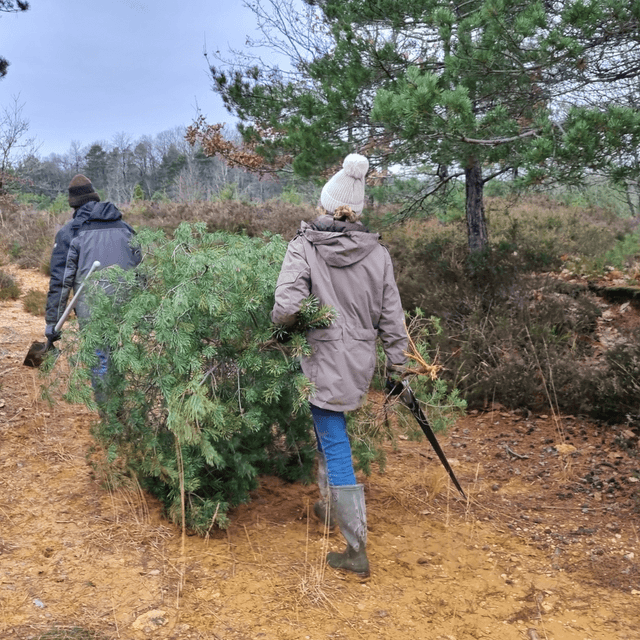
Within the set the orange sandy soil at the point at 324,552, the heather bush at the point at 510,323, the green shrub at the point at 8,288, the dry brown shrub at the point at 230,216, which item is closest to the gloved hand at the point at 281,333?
the orange sandy soil at the point at 324,552

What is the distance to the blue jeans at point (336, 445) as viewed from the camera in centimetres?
301

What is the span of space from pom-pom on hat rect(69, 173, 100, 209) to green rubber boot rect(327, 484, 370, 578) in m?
2.95

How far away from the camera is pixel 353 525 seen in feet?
9.91

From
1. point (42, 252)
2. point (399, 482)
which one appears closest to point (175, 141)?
point (42, 252)

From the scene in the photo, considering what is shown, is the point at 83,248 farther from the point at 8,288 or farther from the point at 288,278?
the point at 8,288

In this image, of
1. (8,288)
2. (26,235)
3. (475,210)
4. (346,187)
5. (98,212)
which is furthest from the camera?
(26,235)

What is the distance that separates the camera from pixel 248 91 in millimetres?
7582

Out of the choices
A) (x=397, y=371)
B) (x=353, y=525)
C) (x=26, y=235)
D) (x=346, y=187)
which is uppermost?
(x=26, y=235)

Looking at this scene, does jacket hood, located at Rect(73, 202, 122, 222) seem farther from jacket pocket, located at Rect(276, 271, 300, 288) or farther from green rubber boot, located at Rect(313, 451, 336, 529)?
green rubber boot, located at Rect(313, 451, 336, 529)

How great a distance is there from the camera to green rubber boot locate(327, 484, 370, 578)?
9.87 ft

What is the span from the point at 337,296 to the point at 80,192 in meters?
2.65

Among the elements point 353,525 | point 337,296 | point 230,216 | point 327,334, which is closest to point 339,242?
point 337,296

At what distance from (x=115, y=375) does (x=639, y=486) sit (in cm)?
340

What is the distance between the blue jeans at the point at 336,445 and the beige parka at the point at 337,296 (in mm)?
115
